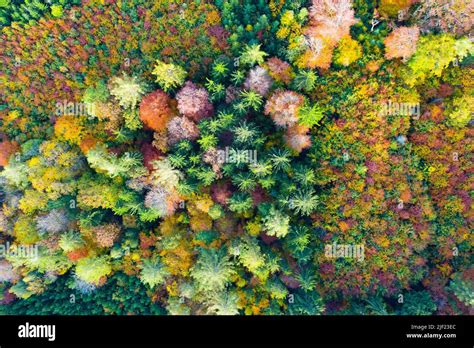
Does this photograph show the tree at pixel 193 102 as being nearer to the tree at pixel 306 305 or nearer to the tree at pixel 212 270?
the tree at pixel 212 270

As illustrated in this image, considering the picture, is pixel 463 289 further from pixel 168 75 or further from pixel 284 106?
pixel 168 75

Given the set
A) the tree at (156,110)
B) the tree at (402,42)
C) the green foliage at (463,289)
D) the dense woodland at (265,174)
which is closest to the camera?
the tree at (402,42)

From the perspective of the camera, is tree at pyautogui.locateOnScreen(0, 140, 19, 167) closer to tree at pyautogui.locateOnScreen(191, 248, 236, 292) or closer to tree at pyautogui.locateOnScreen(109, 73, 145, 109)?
tree at pyautogui.locateOnScreen(109, 73, 145, 109)

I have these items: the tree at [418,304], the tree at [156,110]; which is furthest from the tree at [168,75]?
the tree at [418,304]

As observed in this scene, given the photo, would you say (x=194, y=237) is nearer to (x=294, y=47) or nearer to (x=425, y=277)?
(x=294, y=47)

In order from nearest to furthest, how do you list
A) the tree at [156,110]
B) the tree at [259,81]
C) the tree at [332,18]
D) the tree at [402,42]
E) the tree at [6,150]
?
the tree at [332,18] < the tree at [402,42] < the tree at [259,81] < the tree at [156,110] < the tree at [6,150]

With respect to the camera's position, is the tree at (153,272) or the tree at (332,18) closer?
the tree at (332,18)

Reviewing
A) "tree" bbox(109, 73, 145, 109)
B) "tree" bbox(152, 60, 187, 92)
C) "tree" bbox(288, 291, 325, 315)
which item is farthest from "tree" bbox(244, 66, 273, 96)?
"tree" bbox(288, 291, 325, 315)
